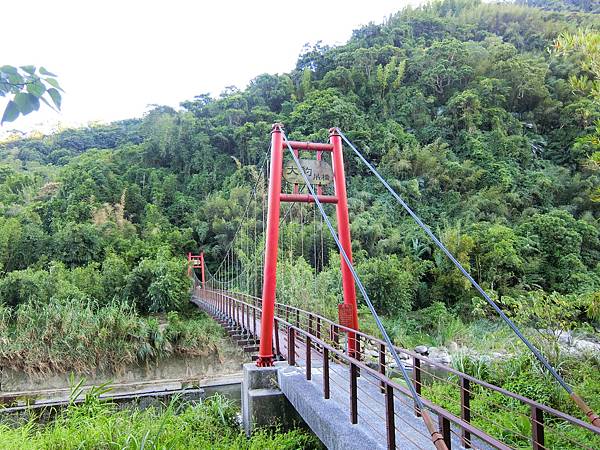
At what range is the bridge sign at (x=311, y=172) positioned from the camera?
4777 millimetres

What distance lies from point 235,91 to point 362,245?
16024mm

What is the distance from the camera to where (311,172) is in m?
4.86

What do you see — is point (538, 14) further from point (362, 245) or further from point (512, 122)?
point (362, 245)

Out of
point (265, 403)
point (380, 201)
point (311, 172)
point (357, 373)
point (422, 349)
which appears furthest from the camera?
point (380, 201)

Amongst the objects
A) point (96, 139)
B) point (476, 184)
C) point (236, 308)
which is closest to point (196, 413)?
point (236, 308)

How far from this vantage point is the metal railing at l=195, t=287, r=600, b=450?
203cm

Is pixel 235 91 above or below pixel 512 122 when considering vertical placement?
above

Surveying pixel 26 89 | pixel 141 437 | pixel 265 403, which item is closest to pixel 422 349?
pixel 265 403

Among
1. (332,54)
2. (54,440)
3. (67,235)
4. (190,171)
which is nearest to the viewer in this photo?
(54,440)

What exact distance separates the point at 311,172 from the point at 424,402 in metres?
3.20

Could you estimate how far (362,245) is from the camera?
14859 mm

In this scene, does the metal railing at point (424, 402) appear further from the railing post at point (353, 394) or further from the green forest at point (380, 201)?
the green forest at point (380, 201)

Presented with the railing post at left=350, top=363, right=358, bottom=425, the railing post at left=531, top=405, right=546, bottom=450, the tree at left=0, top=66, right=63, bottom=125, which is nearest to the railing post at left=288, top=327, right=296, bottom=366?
the railing post at left=350, top=363, right=358, bottom=425

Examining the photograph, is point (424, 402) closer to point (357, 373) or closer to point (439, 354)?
point (357, 373)
